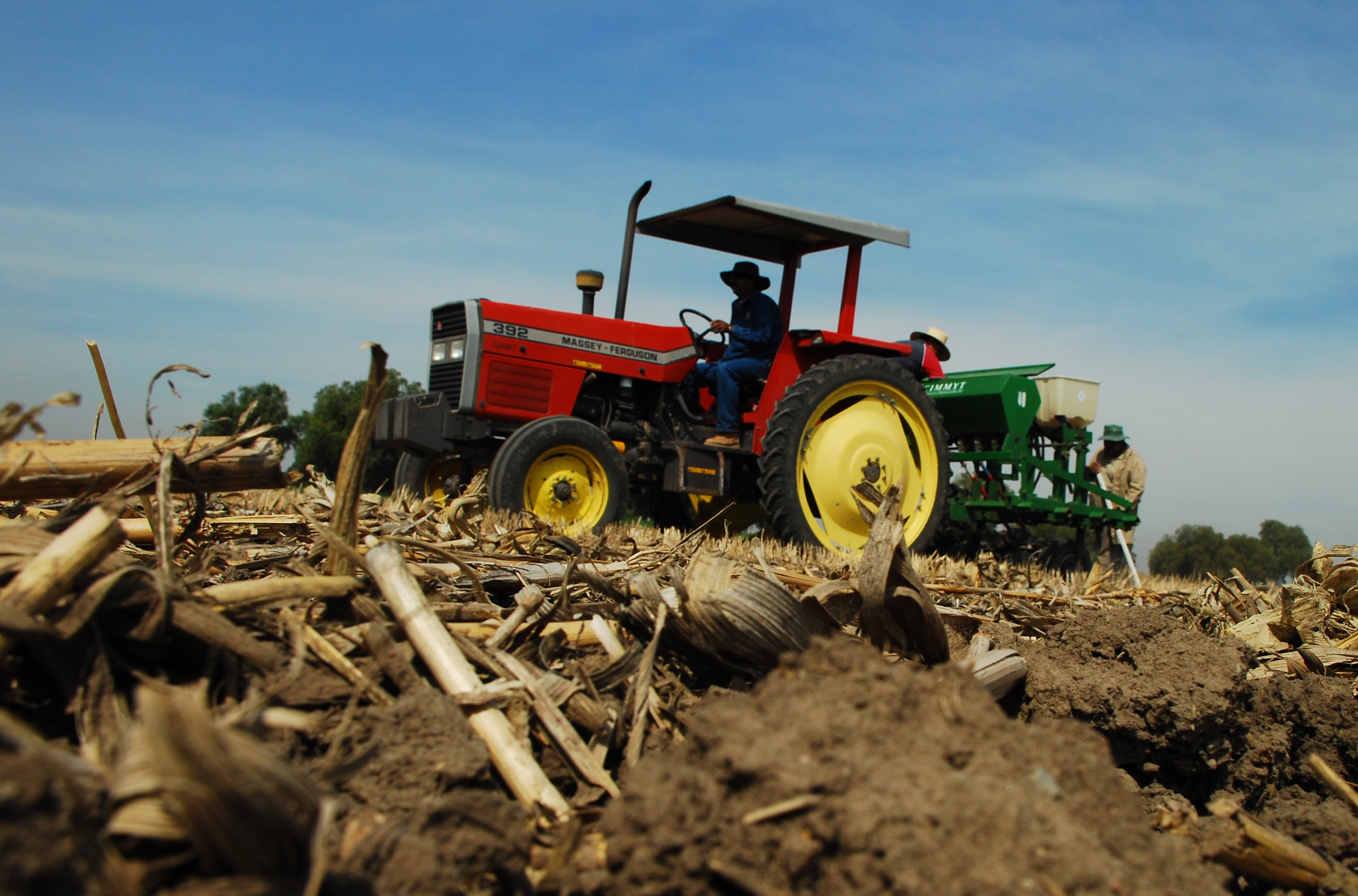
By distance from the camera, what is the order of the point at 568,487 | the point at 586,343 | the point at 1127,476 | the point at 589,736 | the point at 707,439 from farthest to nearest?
the point at 1127,476 → the point at 586,343 → the point at 707,439 → the point at 568,487 → the point at 589,736

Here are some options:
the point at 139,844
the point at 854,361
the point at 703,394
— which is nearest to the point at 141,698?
the point at 139,844

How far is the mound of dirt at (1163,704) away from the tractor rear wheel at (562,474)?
12.7ft

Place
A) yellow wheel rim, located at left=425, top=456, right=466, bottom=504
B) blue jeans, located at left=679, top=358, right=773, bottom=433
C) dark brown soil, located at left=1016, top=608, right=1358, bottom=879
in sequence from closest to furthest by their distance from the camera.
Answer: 1. dark brown soil, located at left=1016, top=608, right=1358, bottom=879
2. blue jeans, located at left=679, top=358, right=773, bottom=433
3. yellow wheel rim, located at left=425, top=456, right=466, bottom=504

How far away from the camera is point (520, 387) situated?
714 cm

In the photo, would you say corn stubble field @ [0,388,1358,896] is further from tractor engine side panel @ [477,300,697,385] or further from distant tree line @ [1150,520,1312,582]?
distant tree line @ [1150,520,1312,582]

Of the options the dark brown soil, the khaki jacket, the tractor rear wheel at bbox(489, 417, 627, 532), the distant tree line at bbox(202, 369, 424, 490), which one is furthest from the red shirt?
the distant tree line at bbox(202, 369, 424, 490)

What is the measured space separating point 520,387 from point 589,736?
212 inches

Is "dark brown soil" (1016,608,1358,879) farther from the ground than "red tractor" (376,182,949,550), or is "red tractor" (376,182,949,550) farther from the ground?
"red tractor" (376,182,949,550)

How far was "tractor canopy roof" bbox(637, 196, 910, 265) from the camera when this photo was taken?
656 cm

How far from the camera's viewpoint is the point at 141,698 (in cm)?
122

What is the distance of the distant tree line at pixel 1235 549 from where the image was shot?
79.9ft

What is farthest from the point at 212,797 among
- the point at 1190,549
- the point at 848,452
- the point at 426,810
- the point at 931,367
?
the point at 1190,549

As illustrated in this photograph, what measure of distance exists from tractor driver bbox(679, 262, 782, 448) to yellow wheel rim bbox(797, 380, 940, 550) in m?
0.63

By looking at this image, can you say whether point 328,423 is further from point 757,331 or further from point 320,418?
point 757,331
